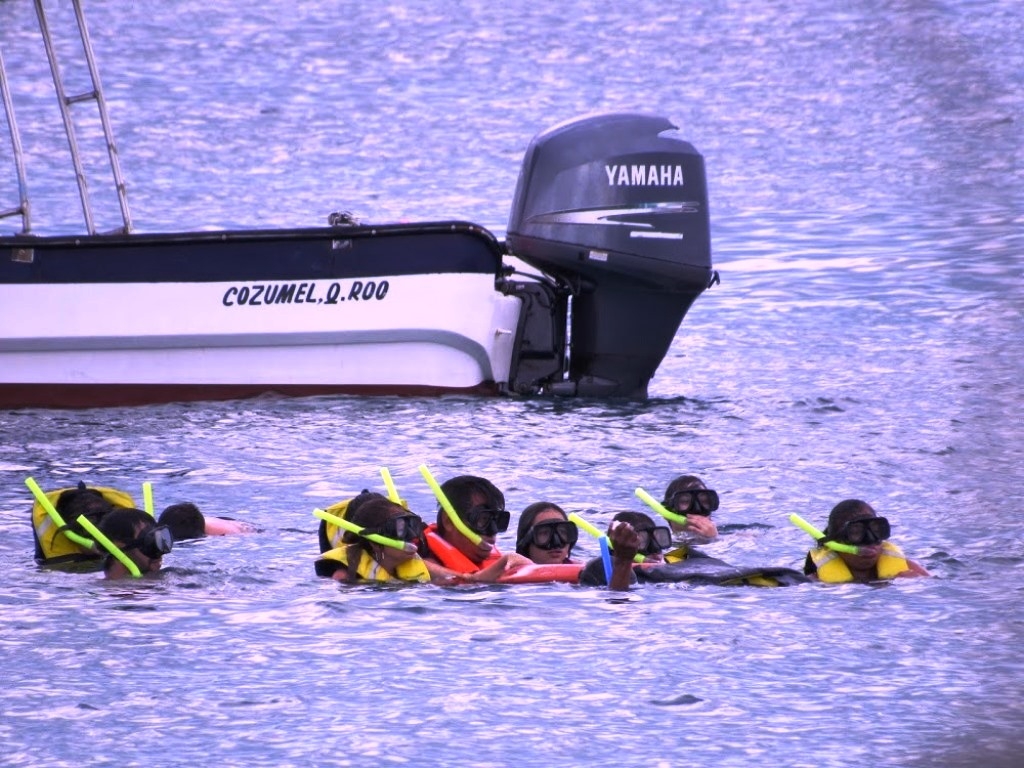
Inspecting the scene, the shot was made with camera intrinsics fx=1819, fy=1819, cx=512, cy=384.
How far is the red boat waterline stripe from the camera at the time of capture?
10844 mm

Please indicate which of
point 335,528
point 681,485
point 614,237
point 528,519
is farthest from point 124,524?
point 614,237

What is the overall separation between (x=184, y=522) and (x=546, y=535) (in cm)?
169

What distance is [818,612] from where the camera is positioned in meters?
6.72

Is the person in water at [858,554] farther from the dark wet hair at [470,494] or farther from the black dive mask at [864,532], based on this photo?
the dark wet hair at [470,494]

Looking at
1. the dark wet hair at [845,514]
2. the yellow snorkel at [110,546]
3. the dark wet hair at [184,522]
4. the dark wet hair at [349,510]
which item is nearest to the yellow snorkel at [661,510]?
the dark wet hair at [845,514]

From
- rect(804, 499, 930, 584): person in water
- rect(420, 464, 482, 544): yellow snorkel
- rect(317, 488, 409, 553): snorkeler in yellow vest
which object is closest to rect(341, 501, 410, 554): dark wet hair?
rect(317, 488, 409, 553): snorkeler in yellow vest

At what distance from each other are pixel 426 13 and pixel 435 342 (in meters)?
21.6

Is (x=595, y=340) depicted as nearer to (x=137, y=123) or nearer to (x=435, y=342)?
(x=435, y=342)

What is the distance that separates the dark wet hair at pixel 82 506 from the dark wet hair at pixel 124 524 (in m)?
0.21

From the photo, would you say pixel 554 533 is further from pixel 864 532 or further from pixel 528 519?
pixel 864 532

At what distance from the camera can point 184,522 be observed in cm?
780

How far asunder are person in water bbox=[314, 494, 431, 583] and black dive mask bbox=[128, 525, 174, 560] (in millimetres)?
596

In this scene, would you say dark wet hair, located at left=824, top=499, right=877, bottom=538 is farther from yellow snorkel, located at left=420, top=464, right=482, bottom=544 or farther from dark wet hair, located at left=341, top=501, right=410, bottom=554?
dark wet hair, located at left=341, top=501, right=410, bottom=554

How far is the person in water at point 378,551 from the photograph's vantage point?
6.89 meters
